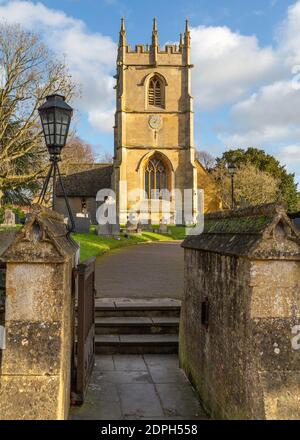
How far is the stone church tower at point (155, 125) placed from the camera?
42281 millimetres

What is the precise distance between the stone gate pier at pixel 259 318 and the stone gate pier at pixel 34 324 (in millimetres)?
1572

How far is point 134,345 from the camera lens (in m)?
6.72

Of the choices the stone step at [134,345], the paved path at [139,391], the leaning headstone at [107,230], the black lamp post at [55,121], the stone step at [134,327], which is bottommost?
the paved path at [139,391]

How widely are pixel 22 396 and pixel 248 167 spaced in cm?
5121

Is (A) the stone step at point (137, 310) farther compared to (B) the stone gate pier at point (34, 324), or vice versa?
(A) the stone step at point (137, 310)

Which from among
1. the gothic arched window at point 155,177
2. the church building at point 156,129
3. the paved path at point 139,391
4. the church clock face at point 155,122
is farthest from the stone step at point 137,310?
the church clock face at point 155,122

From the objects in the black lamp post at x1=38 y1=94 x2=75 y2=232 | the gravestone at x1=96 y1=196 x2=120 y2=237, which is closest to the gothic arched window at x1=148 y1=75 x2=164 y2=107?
the gravestone at x1=96 y1=196 x2=120 y2=237

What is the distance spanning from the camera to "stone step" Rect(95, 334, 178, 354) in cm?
671

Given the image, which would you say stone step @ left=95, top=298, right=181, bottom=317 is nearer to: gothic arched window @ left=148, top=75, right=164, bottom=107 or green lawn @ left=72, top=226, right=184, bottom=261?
green lawn @ left=72, top=226, right=184, bottom=261

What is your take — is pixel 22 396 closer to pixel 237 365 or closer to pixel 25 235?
pixel 25 235

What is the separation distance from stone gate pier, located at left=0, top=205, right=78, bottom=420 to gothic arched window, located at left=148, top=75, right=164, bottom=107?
4206 cm

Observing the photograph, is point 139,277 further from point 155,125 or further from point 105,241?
point 155,125

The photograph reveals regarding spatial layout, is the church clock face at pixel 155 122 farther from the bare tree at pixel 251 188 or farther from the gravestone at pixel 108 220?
the bare tree at pixel 251 188
